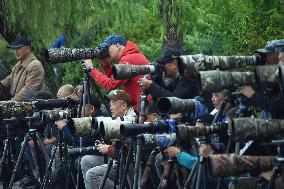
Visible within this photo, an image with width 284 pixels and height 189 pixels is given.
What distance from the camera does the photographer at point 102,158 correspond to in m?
8.70

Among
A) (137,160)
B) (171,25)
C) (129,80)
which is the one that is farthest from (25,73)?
(137,160)

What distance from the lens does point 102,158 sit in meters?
9.47

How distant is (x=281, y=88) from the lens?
5617 millimetres

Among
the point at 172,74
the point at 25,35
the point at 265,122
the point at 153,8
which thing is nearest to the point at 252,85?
the point at 265,122

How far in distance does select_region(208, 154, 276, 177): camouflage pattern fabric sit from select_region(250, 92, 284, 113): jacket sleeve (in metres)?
0.43

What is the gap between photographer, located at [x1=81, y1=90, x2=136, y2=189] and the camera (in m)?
8.70

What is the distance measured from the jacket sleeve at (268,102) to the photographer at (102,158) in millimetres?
2583

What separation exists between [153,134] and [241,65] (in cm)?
128

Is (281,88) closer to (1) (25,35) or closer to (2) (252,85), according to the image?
(2) (252,85)

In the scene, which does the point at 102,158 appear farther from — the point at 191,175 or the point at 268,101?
the point at 268,101

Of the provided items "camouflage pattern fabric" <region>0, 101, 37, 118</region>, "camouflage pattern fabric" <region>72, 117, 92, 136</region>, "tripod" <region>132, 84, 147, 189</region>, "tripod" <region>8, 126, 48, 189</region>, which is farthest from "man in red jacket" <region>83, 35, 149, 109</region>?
"camouflage pattern fabric" <region>72, 117, 92, 136</region>

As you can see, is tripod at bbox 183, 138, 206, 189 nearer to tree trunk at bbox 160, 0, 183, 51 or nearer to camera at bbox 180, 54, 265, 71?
camera at bbox 180, 54, 265, 71

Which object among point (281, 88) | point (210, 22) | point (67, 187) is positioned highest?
point (210, 22)

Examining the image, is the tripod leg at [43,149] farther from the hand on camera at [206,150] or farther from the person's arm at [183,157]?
the hand on camera at [206,150]
